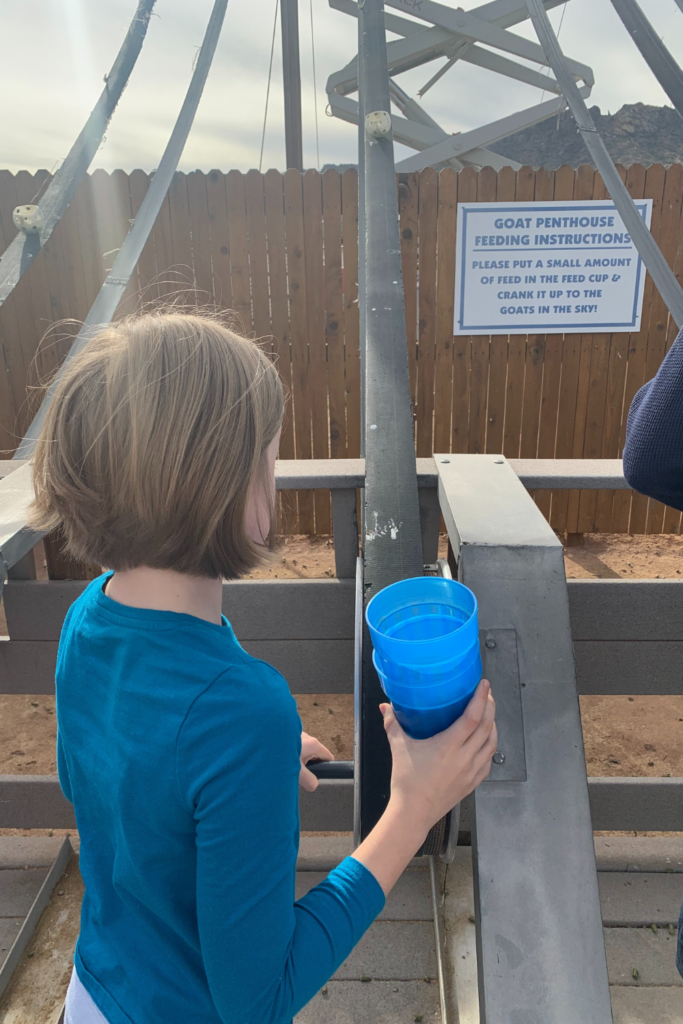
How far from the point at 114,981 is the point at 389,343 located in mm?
1305

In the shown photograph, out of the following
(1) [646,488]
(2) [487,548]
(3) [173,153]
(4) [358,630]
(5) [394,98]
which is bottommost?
(4) [358,630]

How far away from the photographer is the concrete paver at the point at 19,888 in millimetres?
2246

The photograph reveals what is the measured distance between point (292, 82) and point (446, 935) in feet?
25.9

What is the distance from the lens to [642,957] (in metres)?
2.02

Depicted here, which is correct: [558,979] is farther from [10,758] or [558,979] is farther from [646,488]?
[10,758]

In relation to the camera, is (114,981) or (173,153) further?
(173,153)

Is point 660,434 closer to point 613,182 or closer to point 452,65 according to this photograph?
point 613,182

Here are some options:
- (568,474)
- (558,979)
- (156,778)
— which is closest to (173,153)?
(568,474)

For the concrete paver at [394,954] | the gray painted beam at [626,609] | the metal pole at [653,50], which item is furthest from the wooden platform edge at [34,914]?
the metal pole at [653,50]

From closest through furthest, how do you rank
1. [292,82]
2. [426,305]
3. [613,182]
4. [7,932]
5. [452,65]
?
[7,932] → [613,182] → [426,305] → [452,65] → [292,82]

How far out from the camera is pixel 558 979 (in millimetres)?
789

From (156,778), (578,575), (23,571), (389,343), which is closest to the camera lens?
(156,778)

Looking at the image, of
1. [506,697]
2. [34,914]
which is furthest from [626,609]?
[34,914]

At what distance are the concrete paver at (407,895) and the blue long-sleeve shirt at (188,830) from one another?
142 centimetres
